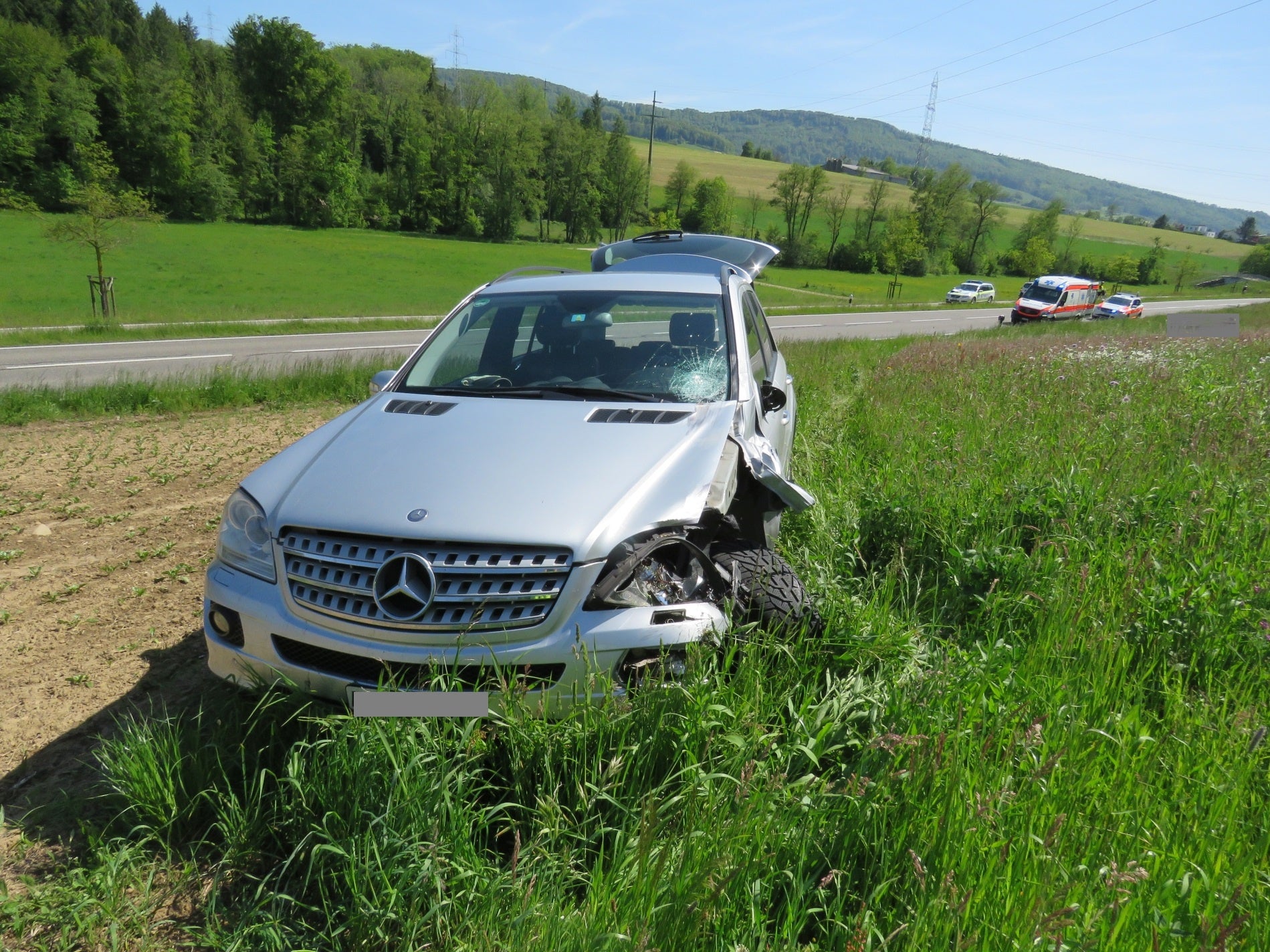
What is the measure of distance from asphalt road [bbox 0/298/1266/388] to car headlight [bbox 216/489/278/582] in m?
9.99

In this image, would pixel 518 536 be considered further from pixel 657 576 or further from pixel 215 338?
pixel 215 338

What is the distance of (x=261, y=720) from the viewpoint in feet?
9.93

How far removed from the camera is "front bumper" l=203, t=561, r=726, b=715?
2598 millimetres

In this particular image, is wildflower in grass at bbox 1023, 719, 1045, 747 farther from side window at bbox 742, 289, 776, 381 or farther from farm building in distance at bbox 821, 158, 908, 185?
farm building in distance at bbox 821, 158, 908, 185

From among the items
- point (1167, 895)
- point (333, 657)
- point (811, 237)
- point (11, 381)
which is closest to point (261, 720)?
point (333, 657)

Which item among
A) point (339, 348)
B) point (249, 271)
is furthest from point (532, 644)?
point (249, 271)

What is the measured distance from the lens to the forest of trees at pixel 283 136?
6128cm

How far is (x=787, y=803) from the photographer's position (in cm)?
232

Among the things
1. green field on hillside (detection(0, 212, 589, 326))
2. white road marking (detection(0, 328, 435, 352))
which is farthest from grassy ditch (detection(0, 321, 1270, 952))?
green field on hillside (detection(0, 212, 589, 326))

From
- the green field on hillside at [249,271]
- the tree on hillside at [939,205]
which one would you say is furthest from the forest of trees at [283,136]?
the tree on hillside at [939,205]

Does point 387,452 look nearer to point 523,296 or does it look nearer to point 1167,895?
point 523,296

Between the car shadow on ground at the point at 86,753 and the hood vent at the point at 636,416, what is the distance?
5.99 ft

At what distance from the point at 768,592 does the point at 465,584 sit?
3.79ft

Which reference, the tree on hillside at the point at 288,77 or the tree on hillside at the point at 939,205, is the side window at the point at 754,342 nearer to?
the tree on hillside at the point at 288,77
